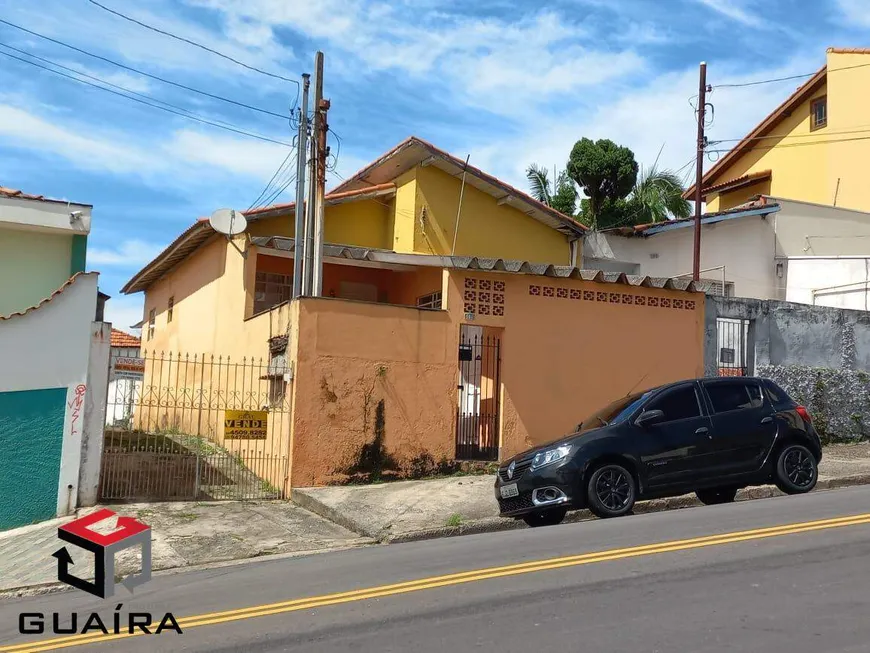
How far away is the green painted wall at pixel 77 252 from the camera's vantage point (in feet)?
50.1

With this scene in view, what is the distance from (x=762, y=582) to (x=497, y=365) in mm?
8739

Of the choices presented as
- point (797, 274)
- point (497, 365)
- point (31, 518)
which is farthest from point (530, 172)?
point (31, 518)

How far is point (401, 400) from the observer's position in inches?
569

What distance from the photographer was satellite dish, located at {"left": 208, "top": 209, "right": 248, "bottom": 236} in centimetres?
1675

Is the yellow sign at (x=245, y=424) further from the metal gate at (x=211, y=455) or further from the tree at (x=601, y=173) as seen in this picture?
the tree at (x=601, y=173)

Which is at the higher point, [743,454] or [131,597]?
[743,454]

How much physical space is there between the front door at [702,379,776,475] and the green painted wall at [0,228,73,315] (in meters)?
10.8

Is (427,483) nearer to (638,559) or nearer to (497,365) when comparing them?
(497,365)

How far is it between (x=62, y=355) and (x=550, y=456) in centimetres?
693

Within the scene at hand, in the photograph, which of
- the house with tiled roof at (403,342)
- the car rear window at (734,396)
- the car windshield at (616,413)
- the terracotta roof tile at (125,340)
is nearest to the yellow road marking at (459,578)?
the car rear window at (734,396)

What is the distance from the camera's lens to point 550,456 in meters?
10.6

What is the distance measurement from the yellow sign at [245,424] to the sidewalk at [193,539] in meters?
1.04

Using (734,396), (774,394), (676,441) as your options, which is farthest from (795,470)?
(676,441)

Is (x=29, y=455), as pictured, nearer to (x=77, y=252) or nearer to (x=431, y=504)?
(x=77, y=252)
